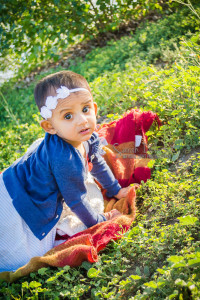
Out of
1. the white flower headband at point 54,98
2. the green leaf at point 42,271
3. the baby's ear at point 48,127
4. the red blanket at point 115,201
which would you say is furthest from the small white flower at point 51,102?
the green leaf at point 42,271

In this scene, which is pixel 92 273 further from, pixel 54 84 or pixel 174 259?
pixel 54 84

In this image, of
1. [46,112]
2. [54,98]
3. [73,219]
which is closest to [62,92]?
[54,98]

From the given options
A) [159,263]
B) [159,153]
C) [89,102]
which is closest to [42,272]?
[159,263]

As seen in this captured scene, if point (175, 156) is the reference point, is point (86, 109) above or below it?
above

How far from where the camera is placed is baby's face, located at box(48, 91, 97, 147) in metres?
2.14

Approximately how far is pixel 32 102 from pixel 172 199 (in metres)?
3.87

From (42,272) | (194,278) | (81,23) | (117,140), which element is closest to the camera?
(194,278)

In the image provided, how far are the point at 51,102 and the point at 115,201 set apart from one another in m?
1.17

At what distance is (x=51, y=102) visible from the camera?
2.13m

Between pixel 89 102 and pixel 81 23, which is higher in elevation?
pixel 81 23

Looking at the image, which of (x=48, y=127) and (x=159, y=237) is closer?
(x=159, y=237)

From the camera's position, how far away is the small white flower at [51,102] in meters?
2.12

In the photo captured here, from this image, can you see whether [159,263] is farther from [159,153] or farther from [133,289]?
[159,153]

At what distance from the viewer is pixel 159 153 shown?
287 cm
